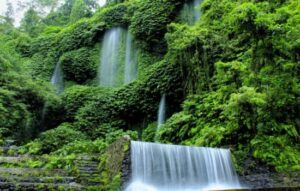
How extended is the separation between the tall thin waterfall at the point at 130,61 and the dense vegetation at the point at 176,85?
0.72m

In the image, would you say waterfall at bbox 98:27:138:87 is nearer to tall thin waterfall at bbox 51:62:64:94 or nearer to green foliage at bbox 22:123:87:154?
tall thin waterfall at bbox 51:62:64:94

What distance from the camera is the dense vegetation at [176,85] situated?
1121cm

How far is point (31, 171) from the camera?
865cm

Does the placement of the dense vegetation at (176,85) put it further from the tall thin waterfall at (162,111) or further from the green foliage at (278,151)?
the tall thin waterfall at (162,111)

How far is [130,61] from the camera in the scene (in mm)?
21703

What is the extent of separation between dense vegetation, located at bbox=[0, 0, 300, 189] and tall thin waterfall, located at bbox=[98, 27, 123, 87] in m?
0.49

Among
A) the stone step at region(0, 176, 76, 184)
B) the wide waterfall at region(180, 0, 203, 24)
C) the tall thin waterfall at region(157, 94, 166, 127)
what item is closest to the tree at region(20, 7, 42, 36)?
the wide waterfall at region(180, 0, 203, 24)

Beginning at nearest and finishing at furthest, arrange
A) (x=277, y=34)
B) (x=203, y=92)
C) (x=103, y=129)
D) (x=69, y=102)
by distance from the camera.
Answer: (x=277, y=34) < (x=203, y=92) < (x=103, y=129) < (x=69, y=102)

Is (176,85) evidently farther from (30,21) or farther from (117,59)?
(30,21)

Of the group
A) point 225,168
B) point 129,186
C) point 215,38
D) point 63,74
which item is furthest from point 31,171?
point 63,74

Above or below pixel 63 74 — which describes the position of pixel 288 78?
below

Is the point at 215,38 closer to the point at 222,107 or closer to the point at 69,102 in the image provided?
the point at 222,107

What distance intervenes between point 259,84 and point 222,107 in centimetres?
171

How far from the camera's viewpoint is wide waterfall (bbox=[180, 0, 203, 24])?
67.2ft
